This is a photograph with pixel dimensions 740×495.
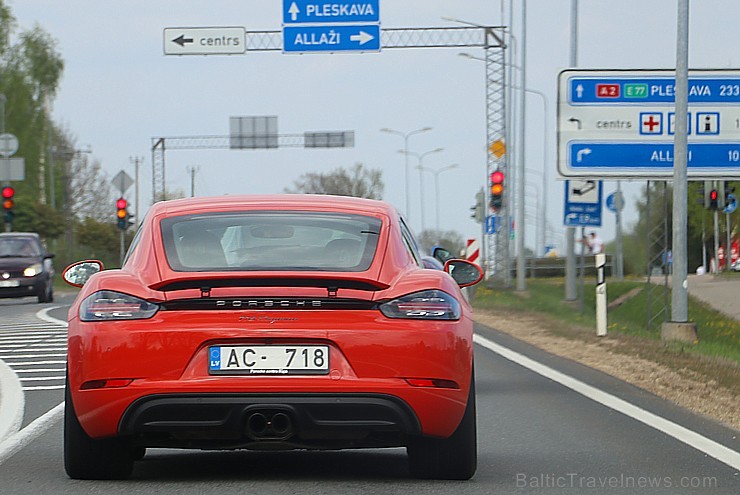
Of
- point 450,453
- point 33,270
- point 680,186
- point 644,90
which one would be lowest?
point 33,270

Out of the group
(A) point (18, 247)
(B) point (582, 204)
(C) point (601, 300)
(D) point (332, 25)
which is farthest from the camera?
(D) point (332, 25)

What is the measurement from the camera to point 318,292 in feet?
22.1

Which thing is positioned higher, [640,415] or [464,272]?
[464,272]

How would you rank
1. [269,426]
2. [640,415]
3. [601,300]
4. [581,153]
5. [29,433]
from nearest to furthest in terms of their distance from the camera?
[269,426]
[29,433]
[640,415]
[601,300]
[581,153]

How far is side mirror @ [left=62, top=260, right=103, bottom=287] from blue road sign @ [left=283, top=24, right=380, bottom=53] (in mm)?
30887

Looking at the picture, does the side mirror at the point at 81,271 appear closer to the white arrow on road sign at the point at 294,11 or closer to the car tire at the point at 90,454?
the car tire at the point at 90,454

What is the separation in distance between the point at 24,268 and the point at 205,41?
8996 mm

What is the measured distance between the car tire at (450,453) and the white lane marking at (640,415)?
5.23ft

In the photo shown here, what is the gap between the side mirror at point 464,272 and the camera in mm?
8328

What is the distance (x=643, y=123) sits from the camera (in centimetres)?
2470

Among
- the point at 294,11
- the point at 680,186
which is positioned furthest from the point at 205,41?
the point at 680,186

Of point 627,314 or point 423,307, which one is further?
point 627,314

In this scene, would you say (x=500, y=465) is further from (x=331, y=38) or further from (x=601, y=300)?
(x=331, y=38)

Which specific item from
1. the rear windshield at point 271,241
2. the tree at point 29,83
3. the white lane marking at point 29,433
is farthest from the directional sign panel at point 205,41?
the tree at point 29,83
